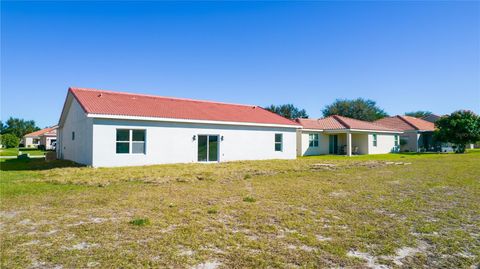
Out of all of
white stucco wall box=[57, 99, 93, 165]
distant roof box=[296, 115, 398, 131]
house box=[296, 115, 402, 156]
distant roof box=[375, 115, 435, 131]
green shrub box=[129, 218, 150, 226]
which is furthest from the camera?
distant roof box=[375, 115, 435, 131]

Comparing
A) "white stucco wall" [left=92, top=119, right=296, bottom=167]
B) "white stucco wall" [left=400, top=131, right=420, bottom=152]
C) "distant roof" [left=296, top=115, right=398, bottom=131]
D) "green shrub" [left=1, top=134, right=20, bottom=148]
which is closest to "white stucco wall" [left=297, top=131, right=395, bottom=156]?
"distant roof" [left=296, top=115, right=398, bottom=131]

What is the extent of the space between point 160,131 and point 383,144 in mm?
25778

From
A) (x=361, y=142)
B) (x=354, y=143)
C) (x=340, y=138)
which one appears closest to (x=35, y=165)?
(x=340, y=138)

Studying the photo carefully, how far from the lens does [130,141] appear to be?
17.0 metres

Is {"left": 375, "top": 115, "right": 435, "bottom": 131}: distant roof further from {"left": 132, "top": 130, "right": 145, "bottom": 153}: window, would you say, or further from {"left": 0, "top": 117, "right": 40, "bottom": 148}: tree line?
{"left": 0, "top": 117, "right": 40, "bottom": 148}: tree line

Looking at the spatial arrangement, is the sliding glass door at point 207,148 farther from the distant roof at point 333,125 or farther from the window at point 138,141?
the distant roof at point 333,125

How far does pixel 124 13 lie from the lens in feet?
52.4

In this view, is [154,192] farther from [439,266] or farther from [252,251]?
[439,266]

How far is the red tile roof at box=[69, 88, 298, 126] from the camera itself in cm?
1741

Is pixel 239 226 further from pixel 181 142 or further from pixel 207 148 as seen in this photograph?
pixel 207 148

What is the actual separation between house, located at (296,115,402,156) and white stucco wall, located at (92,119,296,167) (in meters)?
5.21

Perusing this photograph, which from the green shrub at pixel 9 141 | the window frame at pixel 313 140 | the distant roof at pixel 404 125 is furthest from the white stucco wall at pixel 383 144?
the green shrub at pixel 9 141

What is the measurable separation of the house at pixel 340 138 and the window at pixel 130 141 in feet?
53.4

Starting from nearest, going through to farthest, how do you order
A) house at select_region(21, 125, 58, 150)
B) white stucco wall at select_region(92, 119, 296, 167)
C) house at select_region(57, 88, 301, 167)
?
white stucco wall at select_region(92, 119, 296, 167), house at select_region(57, 88, 301, 167), house at select_region(21, 125, 58, 150)
